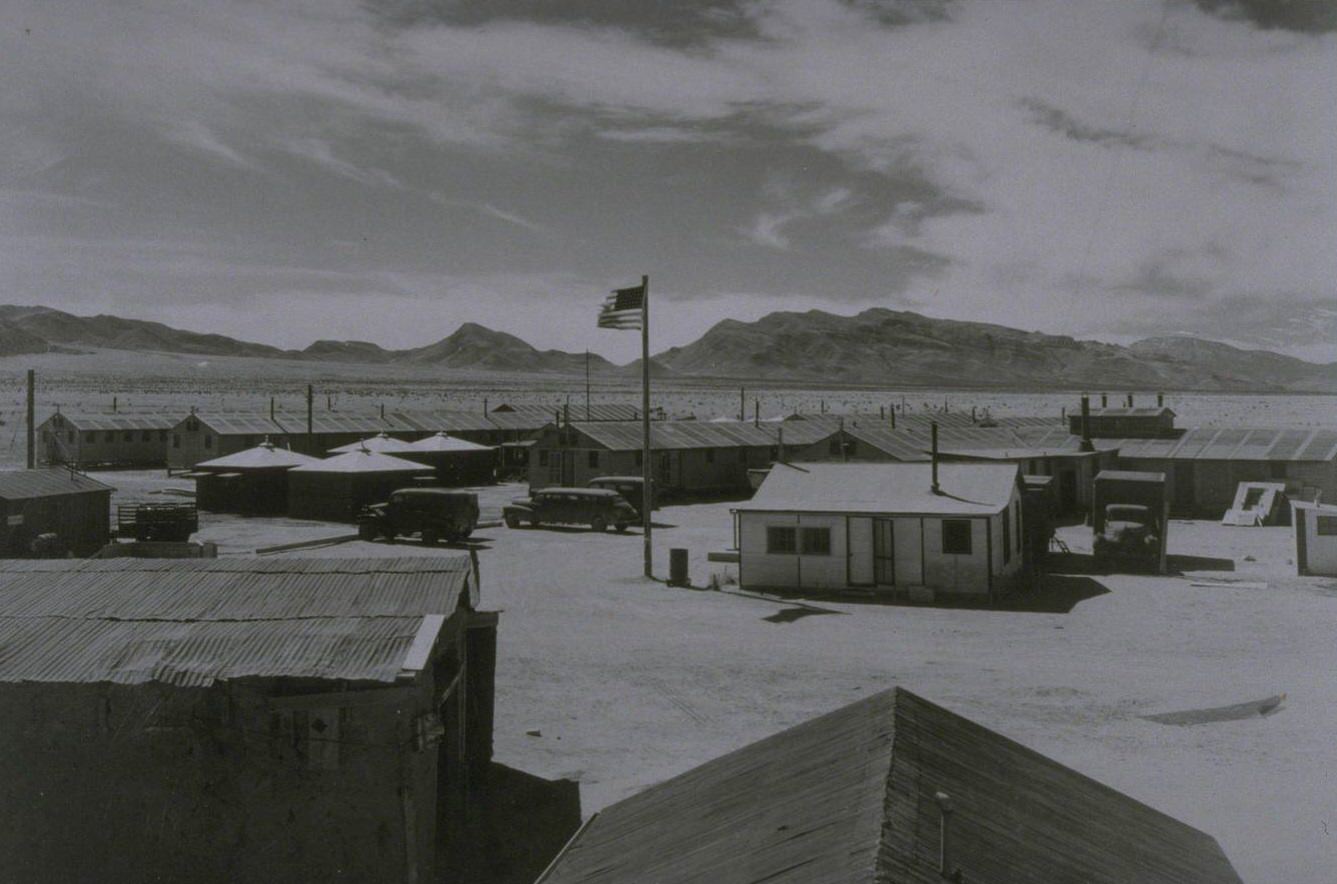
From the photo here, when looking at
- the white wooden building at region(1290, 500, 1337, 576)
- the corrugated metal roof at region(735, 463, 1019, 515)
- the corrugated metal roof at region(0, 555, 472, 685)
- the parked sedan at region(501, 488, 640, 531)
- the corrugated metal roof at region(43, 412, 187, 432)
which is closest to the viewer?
the corrugated metal roof at region(0, 555, 472, 685)

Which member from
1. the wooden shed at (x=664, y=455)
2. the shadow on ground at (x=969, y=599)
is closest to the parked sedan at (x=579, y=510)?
the wooden shed at (x=664, y=455)

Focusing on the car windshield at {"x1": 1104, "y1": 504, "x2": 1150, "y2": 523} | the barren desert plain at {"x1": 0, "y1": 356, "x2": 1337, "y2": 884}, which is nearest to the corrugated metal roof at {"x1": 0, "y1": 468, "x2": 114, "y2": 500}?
the barren desert plain at {"x1": 0, "y1": 356, "x2": 1337, "y2": 884}

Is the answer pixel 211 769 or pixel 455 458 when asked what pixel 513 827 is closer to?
pixel 211 769

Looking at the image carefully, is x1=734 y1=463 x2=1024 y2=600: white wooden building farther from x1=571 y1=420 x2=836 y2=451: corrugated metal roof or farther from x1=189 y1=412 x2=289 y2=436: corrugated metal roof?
x1=189 y1=412 x2=289 y2=436: corrugated metal roof

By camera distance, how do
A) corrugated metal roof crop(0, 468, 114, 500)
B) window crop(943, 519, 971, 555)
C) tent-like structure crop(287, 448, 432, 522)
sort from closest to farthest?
window crop(943, 519, 971, 555)
corrugated metal roof crop(0, 468, 114, 500)
tent-like structure crop(287, 448, 432, 522)

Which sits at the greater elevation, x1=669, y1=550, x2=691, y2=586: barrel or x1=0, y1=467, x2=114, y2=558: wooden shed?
x1=0, y1=467, x2=114, y2=558: wooden shed

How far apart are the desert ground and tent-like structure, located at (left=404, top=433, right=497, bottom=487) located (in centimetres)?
2661

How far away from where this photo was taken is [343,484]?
44.5 metres

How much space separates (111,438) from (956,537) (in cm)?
6094

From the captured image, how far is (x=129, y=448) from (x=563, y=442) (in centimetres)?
3493

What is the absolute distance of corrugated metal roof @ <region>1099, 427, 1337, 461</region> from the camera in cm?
4503

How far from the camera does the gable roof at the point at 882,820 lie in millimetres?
5109

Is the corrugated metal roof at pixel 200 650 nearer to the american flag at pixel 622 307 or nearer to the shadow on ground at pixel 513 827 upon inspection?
the shadow on ground at pixel 513 827

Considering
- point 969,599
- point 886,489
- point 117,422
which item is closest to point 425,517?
point 886,489
